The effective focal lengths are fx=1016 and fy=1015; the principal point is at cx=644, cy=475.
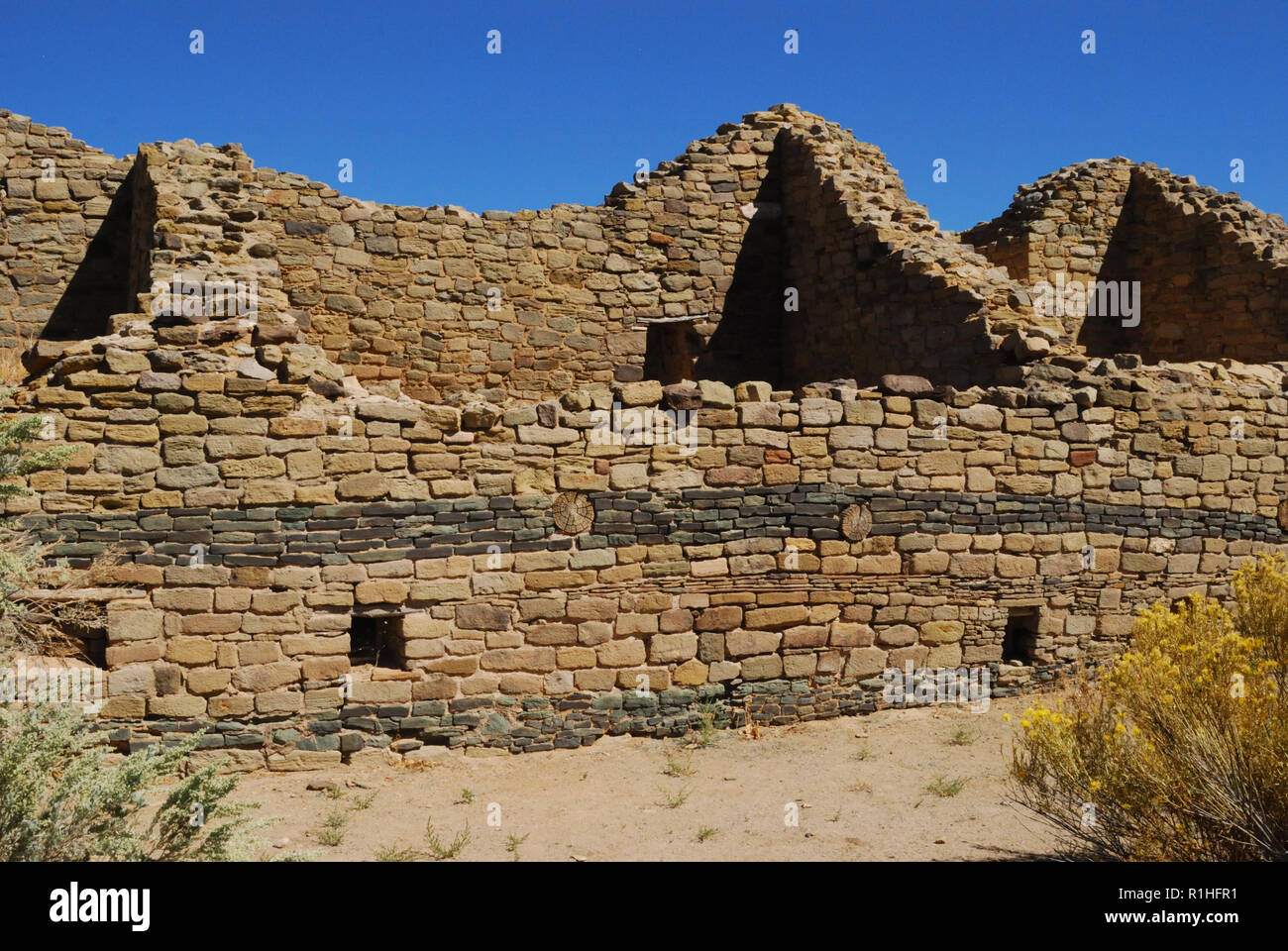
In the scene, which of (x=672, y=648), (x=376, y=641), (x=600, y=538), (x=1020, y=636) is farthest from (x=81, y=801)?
→ (x=1020, y=636)

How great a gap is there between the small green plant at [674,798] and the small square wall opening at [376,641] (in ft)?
6.81

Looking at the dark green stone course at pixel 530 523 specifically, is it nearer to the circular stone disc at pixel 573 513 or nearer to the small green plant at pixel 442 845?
the circular stone disc at pixel 573 513

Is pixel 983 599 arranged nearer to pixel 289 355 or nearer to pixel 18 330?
pixel 289 355

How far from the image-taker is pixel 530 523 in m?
7.43

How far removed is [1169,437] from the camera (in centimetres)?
930

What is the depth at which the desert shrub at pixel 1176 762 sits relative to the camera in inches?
172

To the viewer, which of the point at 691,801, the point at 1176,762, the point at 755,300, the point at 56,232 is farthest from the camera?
the point at 755,300

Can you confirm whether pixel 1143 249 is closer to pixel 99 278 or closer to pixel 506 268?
pixel 506 268

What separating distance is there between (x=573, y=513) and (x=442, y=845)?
2627 millimetres

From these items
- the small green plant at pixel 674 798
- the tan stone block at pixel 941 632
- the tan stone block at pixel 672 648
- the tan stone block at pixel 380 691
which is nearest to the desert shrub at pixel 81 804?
the tan stone block at pixel 380 691

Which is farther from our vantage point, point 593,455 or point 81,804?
point 593,455

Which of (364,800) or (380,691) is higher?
(380,691)

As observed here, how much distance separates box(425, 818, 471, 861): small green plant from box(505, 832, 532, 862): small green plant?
Answer: 23 centimetres

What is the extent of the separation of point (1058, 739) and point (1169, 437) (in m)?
5.41
